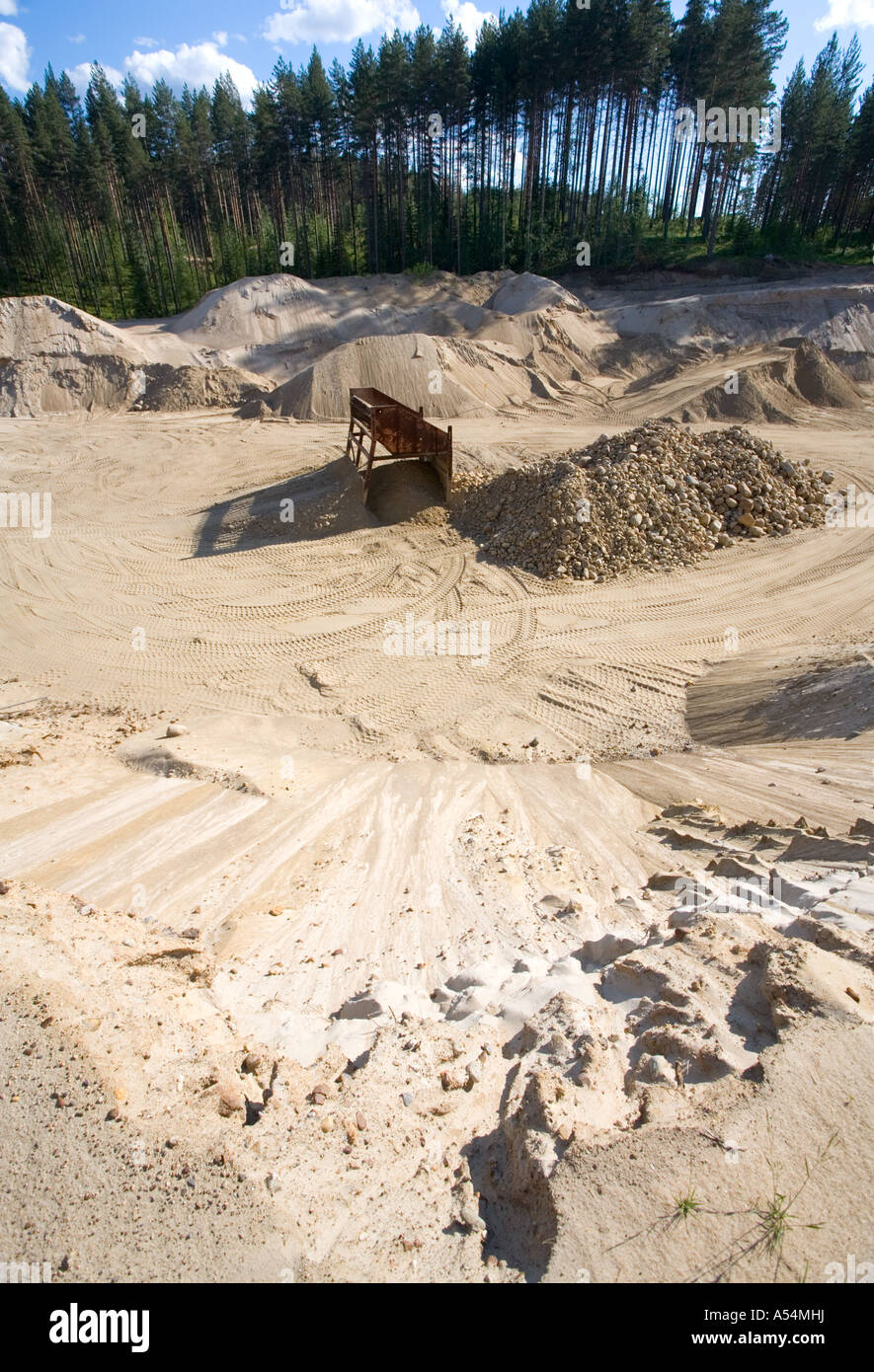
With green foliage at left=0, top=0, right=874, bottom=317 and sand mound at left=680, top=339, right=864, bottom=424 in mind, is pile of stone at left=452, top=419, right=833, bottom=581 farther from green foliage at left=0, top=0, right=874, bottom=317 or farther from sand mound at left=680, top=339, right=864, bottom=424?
green foliage at left=0, top=0, right=874, bottom=317

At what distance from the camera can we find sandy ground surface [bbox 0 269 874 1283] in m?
2.46

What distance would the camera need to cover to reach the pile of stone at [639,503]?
39.5 ft

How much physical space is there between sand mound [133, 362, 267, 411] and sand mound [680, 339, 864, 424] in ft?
48.5

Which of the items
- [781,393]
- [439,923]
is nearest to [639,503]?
[439,923]

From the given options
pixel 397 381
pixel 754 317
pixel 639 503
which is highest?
pixel 754 317

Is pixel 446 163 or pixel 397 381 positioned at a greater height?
pixel 446 163

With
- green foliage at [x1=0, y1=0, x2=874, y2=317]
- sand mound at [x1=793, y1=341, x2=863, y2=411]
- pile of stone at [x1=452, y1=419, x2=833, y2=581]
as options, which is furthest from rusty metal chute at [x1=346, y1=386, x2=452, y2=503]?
green foliage at [x1=0, y1=0, x2=874, y2=317]

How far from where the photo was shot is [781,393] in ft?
71.2

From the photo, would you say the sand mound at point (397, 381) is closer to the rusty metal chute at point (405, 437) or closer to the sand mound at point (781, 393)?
the sand mound at point (781, 393)

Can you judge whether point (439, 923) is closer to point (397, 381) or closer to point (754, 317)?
point (397, 381)

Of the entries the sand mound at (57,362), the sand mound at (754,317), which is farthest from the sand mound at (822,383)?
the sand mound at (57,362)

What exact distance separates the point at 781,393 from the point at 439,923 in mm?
22605
